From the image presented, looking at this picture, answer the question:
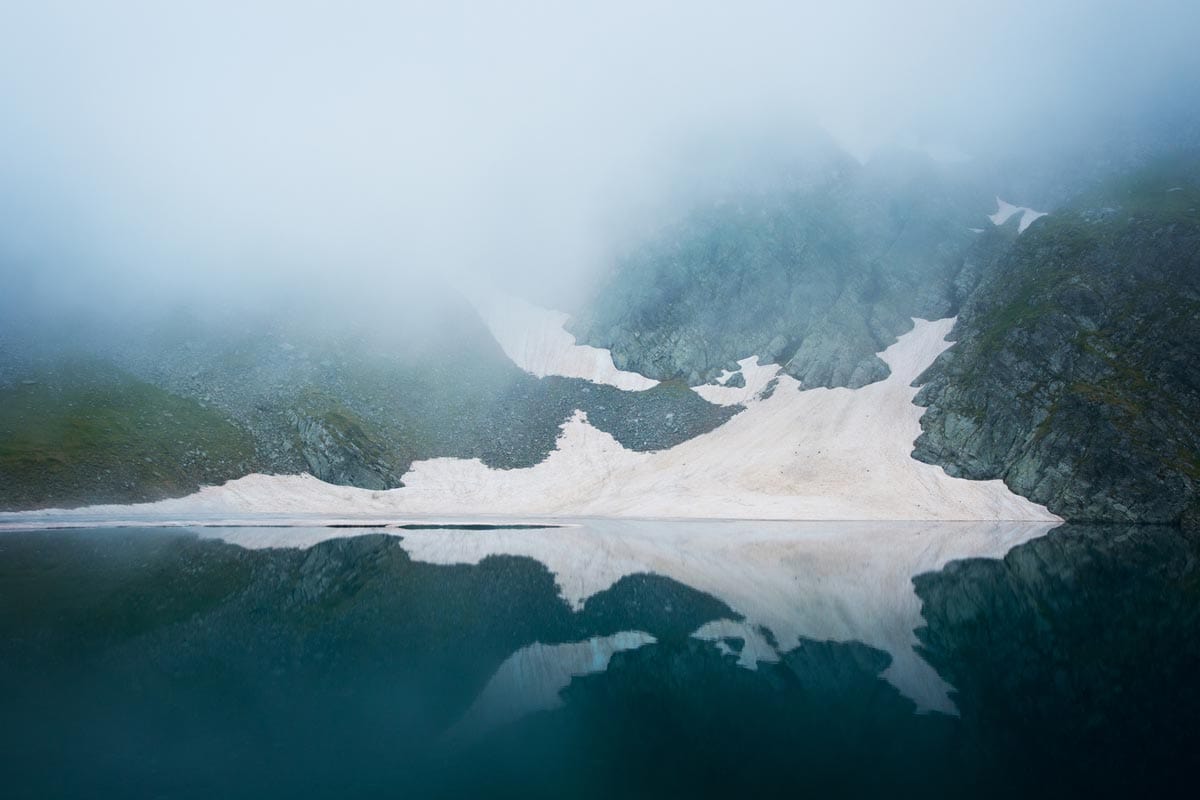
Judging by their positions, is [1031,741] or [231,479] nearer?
[1031,741]

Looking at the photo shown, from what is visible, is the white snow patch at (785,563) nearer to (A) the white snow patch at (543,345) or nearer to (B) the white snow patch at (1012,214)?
(A) the white snow patch at (543,345)

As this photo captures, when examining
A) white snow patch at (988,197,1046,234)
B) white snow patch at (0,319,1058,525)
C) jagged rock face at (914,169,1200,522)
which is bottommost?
white snow patch at (0,319,1058,525)

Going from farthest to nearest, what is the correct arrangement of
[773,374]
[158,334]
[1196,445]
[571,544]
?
[773,374], [158,334], [1196,445], [571,544]

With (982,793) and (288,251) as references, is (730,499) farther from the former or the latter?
(288,251)

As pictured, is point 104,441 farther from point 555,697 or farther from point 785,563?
point 555,697

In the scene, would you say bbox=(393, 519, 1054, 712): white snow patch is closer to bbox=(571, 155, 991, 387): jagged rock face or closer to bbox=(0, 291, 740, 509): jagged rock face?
bbox=(0, 291, 740, 509): jagged rock face

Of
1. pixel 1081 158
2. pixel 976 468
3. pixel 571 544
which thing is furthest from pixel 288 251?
pixel 1081 158

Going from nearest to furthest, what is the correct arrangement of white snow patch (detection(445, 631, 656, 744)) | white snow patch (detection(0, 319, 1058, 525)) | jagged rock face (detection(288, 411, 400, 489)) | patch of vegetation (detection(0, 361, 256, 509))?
white snow patch (detection(445, 631, 656, 744)), patch of vegetation (detection(0, 361, 256, 509)), white snow patch (detection(0, 319, 1058, 525)), jagged rock face (detection(288, 411, 400, 489))

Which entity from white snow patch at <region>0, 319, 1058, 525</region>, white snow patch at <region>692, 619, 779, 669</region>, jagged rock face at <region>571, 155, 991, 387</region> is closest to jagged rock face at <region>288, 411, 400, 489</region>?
white snow patch at <region>0, 319, 1058, 525</region>
